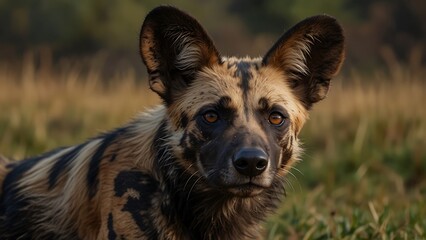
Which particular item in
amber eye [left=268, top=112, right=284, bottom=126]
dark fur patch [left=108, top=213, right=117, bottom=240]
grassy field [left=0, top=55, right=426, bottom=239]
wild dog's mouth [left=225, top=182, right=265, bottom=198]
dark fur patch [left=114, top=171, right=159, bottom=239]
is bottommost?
grassy field [left=0, top=55, right=426, bottom=239]

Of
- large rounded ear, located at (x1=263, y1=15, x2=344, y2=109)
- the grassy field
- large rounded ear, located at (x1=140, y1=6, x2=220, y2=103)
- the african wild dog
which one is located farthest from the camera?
the grassy field

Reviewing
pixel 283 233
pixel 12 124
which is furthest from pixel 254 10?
pixel 283 233

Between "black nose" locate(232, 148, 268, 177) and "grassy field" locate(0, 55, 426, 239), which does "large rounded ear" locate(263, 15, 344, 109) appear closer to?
"black nose" locate(232, 148, 268, 177)

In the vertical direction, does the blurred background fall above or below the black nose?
below

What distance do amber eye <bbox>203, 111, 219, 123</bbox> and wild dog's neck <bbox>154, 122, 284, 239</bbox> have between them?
222 millimetres

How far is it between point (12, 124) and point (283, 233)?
15.7ft

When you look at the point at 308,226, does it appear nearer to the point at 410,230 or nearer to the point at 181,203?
the point at 410,230

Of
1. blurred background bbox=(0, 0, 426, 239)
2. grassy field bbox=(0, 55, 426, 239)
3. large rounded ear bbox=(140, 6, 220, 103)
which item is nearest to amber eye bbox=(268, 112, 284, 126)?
large rounded ear bbox=(140, 6, 220, 103)

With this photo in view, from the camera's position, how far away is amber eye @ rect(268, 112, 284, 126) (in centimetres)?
359

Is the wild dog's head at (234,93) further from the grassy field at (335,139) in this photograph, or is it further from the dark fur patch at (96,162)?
the grassy field at (335,139)

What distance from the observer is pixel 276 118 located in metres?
3.61

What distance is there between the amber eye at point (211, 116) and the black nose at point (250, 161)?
0.27 m

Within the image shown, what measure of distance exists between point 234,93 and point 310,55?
0.51m

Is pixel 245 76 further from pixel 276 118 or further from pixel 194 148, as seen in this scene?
pixel 194 148
